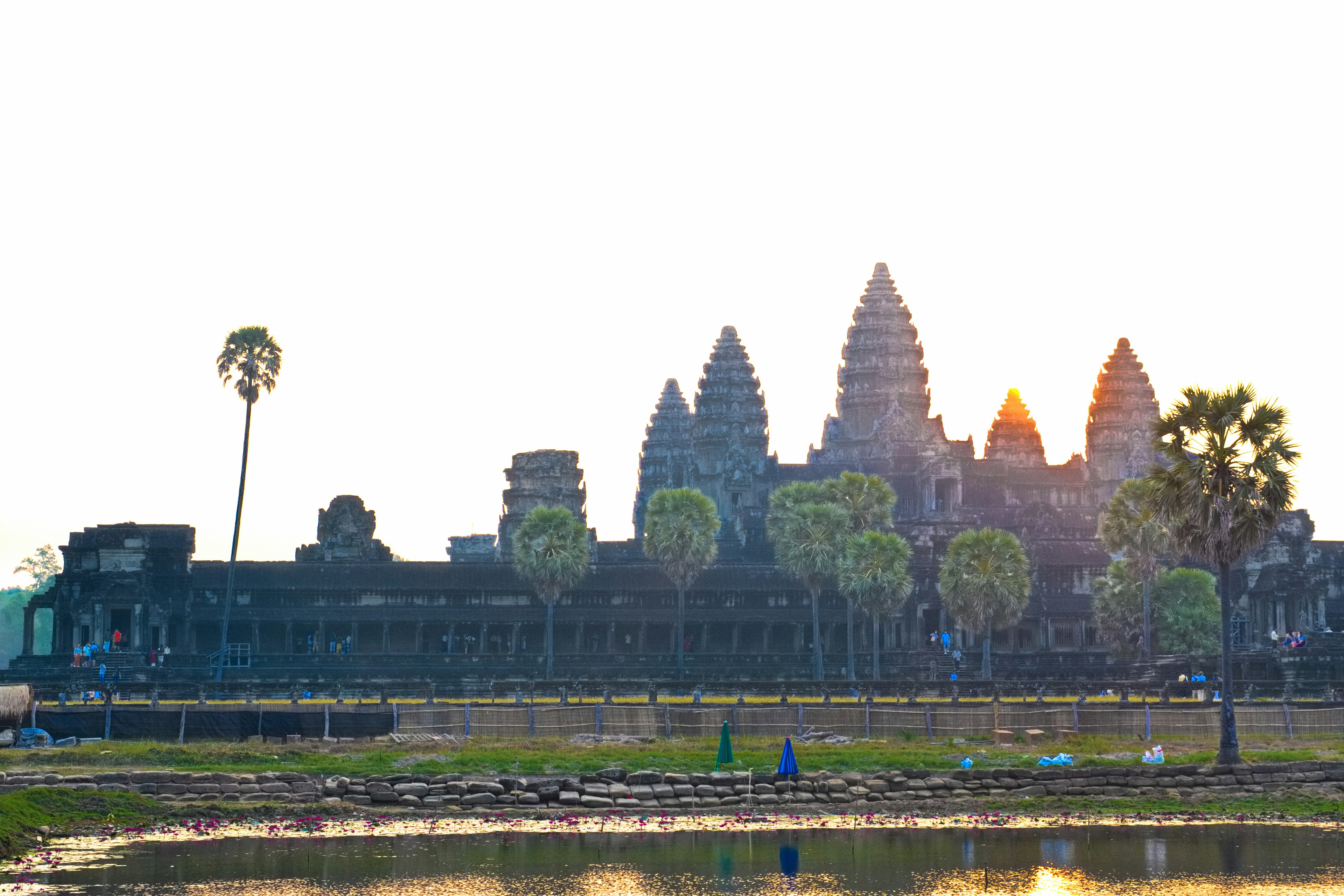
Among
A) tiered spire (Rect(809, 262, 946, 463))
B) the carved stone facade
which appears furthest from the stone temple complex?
tiered spire (Rect(809, 262, 946, 463))

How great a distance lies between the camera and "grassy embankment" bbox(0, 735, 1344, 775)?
46.1 metres

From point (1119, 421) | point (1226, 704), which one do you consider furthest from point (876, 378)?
point (1226, 704)

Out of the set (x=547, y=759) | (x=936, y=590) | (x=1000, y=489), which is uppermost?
(x=1000, y=489)

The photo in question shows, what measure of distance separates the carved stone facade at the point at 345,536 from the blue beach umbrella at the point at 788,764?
75.8m

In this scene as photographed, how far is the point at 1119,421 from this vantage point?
509 feet

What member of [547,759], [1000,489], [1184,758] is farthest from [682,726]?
[1000,489]

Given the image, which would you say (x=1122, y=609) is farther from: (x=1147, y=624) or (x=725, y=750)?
(x=725, y=750)

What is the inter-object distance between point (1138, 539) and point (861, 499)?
1814 centimetres

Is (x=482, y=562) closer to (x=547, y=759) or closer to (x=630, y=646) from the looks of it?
(x=630, y=646)

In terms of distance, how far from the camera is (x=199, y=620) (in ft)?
350

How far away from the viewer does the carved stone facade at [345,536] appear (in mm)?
116875

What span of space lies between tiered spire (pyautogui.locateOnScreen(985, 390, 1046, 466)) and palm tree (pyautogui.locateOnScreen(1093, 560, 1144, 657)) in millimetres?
67602

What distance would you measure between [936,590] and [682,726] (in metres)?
59.3

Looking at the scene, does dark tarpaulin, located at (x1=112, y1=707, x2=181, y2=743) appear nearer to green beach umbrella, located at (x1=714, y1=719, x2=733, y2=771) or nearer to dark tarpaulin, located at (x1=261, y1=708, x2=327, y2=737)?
dark tarpaulin, located at (x1=261, y1=708, x2=327, y2=737)
